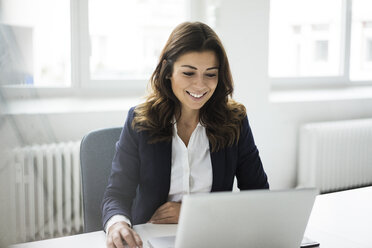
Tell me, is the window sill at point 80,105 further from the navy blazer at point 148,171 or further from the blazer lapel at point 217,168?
the blazer lapel at point 217,168

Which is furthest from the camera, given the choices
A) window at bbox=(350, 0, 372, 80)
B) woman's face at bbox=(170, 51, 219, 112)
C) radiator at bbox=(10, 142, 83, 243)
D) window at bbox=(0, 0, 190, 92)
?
window at bbox=(350, 0, 372, 80)

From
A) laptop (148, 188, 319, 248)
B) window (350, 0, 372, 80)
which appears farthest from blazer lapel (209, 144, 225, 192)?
window (350, 0, 372, 80)

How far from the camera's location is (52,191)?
2.36 metres

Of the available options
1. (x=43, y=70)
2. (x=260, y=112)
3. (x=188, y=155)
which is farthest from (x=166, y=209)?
(x=260, y=112)

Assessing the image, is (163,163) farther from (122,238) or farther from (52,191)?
(52,191)

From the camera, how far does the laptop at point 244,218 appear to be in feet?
2.66

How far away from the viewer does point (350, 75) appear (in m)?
3.82

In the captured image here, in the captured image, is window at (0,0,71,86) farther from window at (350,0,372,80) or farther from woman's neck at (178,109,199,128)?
window at (350,0,372,80)

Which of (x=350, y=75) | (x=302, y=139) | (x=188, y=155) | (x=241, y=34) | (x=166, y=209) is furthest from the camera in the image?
(x=350, y=75)

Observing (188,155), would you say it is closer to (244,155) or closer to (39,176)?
(244,155)

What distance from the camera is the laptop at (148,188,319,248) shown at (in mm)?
811

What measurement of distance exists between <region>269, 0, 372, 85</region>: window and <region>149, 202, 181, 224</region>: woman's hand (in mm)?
2242

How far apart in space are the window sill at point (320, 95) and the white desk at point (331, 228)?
1.62m

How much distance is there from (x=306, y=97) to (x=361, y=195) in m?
1.82
